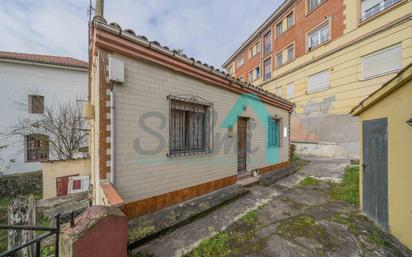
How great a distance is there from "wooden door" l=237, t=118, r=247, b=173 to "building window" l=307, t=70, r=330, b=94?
31.7ft

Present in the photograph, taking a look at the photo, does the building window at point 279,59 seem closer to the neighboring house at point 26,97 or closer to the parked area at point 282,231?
the parked area at point 282,231

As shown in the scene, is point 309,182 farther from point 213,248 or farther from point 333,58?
point 333,58

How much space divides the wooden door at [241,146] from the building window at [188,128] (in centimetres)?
194

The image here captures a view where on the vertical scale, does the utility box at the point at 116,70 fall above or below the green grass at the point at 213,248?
above

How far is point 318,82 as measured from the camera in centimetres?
1341

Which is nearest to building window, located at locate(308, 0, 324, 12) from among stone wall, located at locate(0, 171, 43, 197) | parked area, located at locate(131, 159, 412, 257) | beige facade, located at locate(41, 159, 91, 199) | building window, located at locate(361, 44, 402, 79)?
building window, located at locate(361, 44, 402, 79)

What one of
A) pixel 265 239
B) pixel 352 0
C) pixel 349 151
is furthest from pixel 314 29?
pixel 265 239

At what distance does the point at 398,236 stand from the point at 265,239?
2406mm

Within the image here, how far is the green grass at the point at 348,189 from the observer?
551 centimetres

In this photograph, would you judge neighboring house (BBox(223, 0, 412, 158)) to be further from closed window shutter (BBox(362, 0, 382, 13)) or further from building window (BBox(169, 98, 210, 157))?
building window (BBox(169, 98, 210, 157))

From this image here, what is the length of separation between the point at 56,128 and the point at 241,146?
11716 mm

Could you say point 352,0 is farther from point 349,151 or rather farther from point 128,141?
point 128,141

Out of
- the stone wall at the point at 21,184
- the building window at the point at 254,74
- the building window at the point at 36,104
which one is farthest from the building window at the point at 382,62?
→ the stone wall at the point at 21,184

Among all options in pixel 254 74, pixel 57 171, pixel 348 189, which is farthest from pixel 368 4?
pixel 57 171
